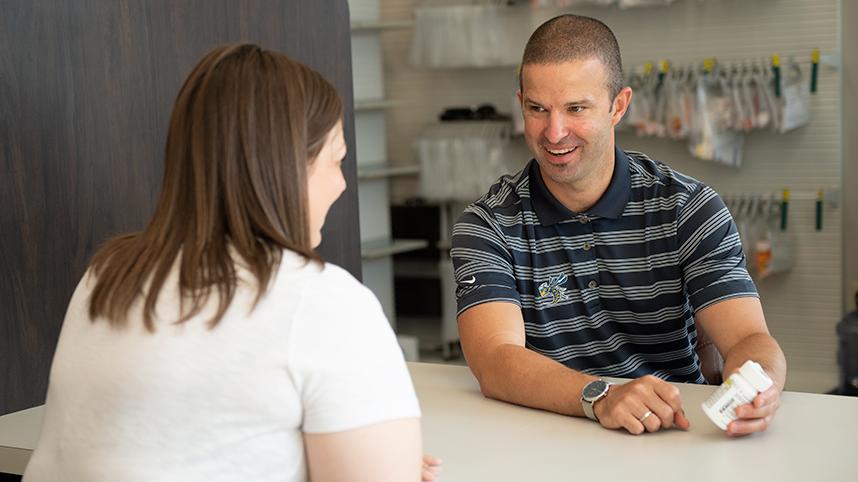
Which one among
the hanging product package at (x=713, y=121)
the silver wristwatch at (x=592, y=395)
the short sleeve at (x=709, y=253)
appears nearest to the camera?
the silver wristwatch at (x=592, y=395)

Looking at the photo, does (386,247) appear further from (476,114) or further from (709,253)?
(709,253)

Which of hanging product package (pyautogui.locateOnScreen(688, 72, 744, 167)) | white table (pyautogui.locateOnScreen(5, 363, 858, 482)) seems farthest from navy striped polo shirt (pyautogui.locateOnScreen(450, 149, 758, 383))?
hanging product package (pyautogui.locateOnScreen(688, 72, 744, 167))

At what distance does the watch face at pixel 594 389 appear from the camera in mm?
1809

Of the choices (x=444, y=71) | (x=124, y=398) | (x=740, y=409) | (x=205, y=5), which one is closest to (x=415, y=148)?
(x=444, y=71)

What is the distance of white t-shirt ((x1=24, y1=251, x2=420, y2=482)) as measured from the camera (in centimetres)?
119

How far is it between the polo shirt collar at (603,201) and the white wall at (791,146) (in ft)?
10.7

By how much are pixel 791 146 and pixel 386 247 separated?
212 centimetres

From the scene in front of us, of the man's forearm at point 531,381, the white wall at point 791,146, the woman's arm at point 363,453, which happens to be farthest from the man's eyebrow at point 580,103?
the white wall at point 791,146

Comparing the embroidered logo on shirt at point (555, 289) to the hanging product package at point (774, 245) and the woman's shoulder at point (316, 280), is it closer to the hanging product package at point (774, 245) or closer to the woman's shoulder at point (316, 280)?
the woman's shoulder at point (316, 280)

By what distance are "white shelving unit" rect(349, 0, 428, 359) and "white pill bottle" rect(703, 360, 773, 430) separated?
419 cm

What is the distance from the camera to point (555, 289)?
2.29 m

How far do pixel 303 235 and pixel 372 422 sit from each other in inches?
9.3

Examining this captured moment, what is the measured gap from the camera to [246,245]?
1.23m

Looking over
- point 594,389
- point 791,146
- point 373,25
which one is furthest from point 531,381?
point 373,25
